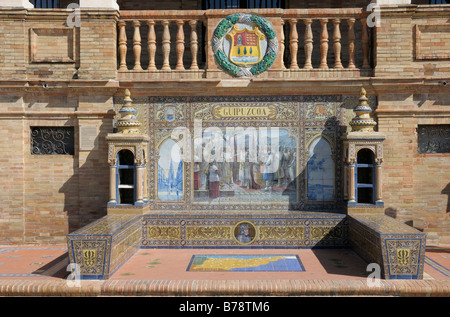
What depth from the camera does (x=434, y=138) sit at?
1023cm

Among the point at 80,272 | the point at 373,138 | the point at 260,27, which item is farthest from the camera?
the point at 260,27

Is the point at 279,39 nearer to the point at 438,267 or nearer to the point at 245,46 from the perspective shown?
the point at 245,46

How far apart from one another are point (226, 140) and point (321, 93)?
2296 millimetres

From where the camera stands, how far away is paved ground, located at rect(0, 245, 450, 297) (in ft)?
22.8

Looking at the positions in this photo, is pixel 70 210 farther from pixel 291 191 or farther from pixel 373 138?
pixel 373 138

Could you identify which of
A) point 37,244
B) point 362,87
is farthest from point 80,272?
point 362,87

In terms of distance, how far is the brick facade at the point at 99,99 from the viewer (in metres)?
10.0

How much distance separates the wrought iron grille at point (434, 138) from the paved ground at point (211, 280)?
249 centimetres

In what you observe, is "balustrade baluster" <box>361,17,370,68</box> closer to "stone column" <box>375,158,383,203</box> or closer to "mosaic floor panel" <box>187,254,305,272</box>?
"stone column" <box>375,158,383,203</box>

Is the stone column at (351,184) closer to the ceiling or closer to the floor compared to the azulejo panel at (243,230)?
closer to the ceiling

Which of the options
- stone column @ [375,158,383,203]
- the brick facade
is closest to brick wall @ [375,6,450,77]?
the brick facade

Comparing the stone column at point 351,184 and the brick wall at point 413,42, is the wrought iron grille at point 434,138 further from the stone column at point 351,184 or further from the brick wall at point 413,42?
the stone column at point 351,184

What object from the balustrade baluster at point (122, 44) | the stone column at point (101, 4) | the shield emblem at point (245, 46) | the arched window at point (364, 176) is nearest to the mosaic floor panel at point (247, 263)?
the arched window at point (364, 176)

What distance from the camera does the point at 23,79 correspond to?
10.0 m
